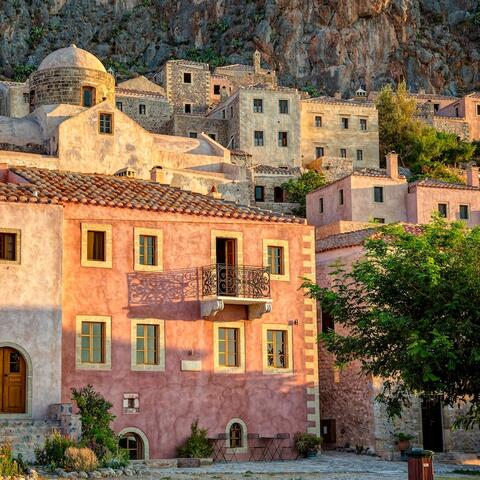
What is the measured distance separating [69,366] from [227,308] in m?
6.15

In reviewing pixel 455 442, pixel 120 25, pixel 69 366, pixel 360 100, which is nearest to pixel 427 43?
pixel 360 100

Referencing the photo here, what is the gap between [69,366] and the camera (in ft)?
108

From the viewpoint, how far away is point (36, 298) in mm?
32281

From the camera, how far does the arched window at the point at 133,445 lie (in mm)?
33625

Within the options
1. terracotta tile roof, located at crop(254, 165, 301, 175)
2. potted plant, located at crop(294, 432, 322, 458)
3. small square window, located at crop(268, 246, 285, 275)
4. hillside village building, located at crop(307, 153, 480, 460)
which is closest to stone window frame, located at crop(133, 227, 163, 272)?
small square window, located at crop(268, 246, 285, 275)

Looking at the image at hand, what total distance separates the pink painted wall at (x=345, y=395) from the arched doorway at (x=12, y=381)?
500 inches

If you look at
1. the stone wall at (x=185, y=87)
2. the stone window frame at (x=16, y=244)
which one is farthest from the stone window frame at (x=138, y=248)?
the stone wall at (x=185, y=87)

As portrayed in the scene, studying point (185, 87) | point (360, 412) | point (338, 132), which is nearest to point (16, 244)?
point (360, 412)

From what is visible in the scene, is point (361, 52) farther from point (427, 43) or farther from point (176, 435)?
point (176, 435)

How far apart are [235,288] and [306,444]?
602cm

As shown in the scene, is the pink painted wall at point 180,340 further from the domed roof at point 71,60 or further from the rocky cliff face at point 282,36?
the rocky cliff face at point 282,36

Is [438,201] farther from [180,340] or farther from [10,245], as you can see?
[10,245]

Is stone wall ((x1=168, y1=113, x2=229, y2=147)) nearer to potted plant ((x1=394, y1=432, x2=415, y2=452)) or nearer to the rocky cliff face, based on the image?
the rocky cliff face

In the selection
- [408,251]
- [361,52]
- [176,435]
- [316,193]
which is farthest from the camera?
[361,52]
